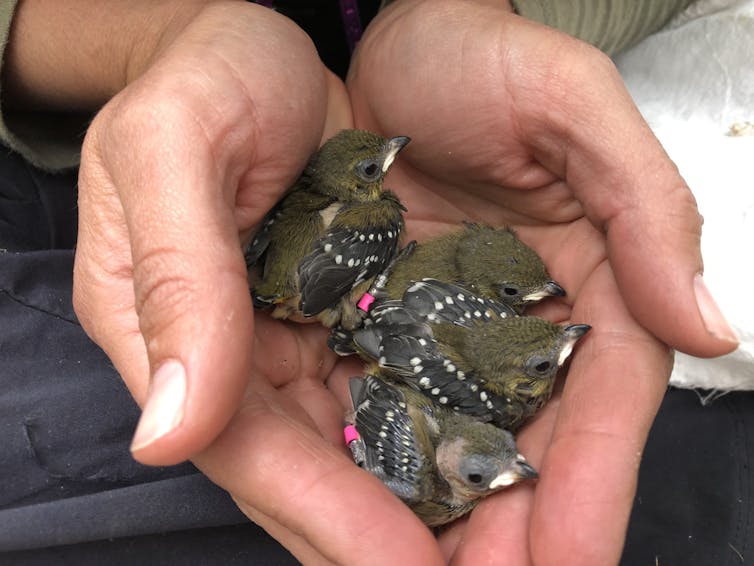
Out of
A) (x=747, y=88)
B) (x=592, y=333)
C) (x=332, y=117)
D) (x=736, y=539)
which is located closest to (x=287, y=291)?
(x=332, y=117)

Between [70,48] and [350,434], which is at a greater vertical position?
[70,48]

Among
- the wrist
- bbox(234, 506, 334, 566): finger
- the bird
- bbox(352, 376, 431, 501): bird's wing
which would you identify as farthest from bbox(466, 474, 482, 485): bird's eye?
the wrist

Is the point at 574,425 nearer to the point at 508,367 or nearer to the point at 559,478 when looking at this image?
the point at 559,478

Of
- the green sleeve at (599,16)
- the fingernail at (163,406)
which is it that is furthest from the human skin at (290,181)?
the green sleeve at (599,16)

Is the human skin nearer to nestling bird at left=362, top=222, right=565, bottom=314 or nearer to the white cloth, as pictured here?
nestling bird at left=362, top=222, right=565, bottom=314

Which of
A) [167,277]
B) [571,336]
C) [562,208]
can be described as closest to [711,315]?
[571,336]

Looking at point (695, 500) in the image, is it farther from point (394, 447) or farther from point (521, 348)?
point (394, 447)
